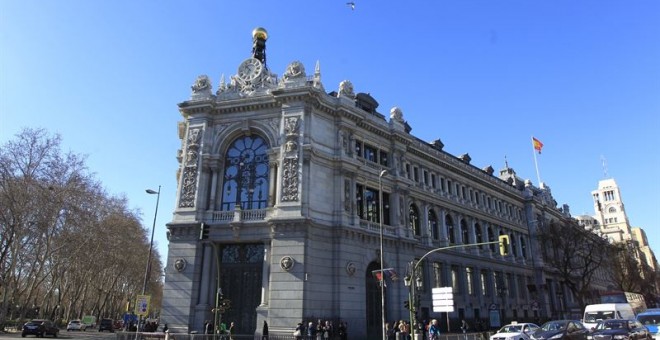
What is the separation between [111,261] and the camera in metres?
60.4

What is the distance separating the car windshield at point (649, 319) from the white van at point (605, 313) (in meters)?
3.43

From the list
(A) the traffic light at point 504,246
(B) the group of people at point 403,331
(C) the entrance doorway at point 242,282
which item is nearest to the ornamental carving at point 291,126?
(C) the entrance doorway at point 242,282

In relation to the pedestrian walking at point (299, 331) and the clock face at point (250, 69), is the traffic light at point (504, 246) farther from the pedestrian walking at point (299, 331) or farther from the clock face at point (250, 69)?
the clock face at point (250, 69)

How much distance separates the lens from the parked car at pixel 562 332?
71.5 ft

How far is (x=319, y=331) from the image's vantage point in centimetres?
2855

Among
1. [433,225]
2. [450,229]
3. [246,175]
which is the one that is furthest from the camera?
[450,229]

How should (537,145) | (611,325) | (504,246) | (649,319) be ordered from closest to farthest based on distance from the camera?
(504,246)
(611,325)
(649,319)
(537,145)

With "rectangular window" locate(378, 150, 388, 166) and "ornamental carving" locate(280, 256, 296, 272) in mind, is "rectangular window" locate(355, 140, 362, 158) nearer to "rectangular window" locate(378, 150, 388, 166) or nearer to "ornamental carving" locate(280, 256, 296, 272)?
"rectangular window" locate(378, 150, 388, 166)

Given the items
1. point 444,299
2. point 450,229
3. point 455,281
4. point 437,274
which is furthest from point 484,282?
point 444,299

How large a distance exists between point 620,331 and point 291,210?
805 inches

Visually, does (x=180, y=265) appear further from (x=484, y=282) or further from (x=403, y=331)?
(x=484, y=282)

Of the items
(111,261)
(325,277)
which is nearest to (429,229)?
(325,277)

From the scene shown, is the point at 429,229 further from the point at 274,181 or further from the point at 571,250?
the point at 571,250

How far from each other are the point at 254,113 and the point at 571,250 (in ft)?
152
